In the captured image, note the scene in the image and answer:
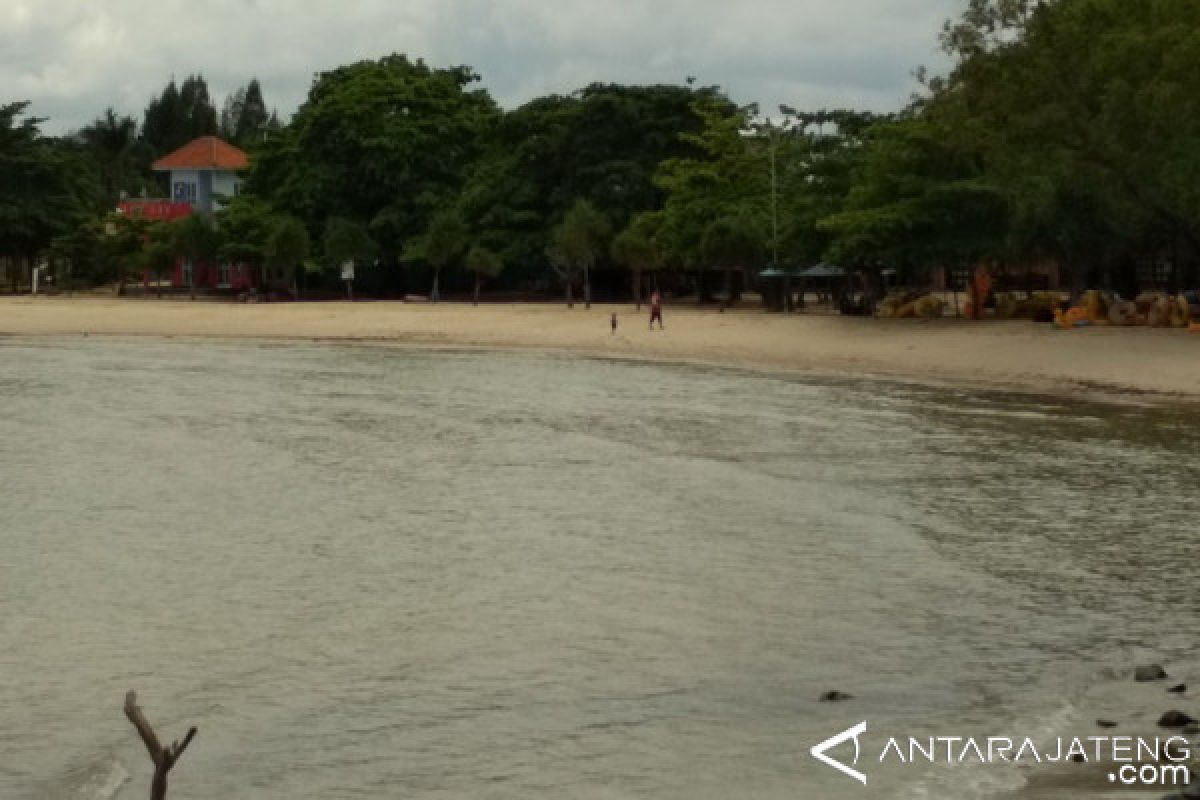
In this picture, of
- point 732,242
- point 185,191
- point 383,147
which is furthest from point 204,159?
point 732,242

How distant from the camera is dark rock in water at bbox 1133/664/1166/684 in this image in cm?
1585

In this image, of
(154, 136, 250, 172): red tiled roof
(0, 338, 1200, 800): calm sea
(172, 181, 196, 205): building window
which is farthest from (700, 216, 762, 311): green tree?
(172, 181, 196, 205): building window

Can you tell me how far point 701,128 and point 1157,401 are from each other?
167 feet

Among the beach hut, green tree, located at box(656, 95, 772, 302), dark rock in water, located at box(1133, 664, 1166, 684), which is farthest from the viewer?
green tree, located at box(656, 95, 772, 302)

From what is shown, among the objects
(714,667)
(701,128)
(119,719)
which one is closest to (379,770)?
(119,719)

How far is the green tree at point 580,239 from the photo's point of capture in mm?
86125

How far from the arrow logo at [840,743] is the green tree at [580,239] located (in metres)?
72.1

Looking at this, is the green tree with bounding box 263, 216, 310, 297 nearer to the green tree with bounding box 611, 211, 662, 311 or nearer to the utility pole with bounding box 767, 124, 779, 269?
the green tree with bounding box 611, 211, 662, 311

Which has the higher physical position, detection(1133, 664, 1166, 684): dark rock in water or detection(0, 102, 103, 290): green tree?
detection(0, 102, 103, 290): green tree

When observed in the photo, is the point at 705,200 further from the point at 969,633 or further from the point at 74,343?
the point at 969,633

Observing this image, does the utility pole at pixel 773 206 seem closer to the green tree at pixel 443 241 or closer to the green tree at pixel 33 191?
the green tree at pixel 443 241

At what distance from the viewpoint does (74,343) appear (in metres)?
80.1

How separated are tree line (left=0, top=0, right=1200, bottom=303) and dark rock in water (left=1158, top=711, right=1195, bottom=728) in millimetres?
35939

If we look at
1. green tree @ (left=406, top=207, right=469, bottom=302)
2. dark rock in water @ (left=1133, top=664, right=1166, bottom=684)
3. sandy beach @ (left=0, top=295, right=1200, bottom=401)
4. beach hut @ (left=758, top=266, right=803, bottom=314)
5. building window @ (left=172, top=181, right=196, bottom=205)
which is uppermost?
building window @ (left=172, top=181, right=196, bottom=205)
